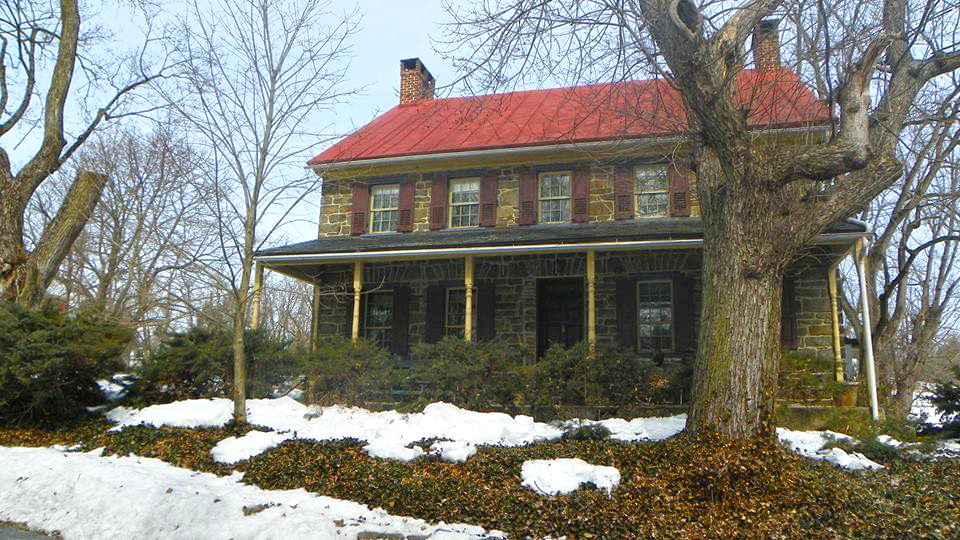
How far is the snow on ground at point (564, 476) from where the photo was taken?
554 cm

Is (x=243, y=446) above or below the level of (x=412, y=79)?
below

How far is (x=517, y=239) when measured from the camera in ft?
41.0

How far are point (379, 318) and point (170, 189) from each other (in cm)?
1114

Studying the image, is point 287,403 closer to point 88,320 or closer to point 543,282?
point 88,320

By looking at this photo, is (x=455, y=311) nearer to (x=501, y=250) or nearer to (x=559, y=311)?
(x=559, y=311)

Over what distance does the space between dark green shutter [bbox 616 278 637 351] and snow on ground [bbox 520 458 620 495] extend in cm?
Answer: 737

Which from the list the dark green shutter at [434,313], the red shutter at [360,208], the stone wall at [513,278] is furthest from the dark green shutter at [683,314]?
the red shutter at [360,208]

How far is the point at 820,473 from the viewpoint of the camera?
591 centimetres

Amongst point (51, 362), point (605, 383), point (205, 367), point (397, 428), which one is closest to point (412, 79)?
point (205, 367)

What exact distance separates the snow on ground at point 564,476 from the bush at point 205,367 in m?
5.98

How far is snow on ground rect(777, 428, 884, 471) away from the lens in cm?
656

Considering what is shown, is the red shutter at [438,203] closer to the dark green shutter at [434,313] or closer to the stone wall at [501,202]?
the stone wall at [501,202]

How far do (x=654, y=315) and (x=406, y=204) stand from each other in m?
5.83

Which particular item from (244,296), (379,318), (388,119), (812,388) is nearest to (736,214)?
(812,388)
